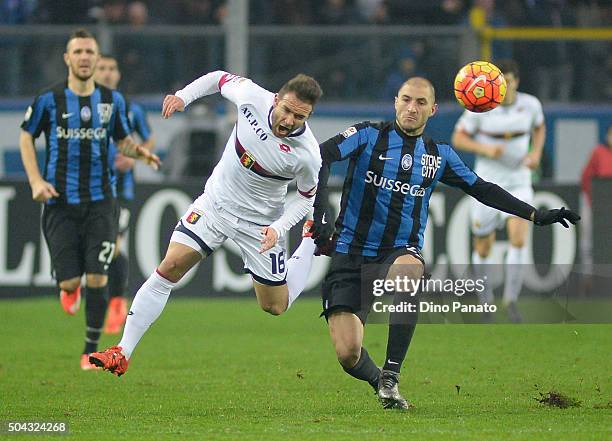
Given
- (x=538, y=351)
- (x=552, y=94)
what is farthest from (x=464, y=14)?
(x=538, y=351)

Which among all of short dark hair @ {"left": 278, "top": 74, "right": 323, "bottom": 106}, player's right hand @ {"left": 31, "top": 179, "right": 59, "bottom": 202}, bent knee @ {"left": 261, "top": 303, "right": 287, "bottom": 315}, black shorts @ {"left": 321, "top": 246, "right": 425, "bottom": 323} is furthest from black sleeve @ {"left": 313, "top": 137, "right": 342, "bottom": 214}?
player's right hand @ {"left": 31, "top": 179, "right": 59, "bottom": 202}

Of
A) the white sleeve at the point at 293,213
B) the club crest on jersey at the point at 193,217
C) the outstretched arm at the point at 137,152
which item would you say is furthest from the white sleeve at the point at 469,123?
the club crest on jersey at the point at 193,217

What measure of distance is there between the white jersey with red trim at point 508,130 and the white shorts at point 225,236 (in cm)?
479

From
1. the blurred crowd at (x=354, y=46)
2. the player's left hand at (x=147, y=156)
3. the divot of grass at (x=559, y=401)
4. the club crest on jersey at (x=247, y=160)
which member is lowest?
the divot of grass at (x=559, y=401)

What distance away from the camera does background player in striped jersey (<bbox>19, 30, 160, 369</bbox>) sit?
31.3ft

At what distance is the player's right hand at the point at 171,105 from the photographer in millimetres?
7531

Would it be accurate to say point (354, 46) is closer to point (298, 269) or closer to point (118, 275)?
point (118, 275)

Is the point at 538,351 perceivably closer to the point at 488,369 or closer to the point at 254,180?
the point at 488,369

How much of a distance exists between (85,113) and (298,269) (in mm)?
2220

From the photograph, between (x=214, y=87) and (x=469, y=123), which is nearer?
(x=214, y=87)

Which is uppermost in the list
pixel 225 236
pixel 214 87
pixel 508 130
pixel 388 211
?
pixel 214 87

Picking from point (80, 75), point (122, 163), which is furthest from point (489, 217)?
point (80, 75)

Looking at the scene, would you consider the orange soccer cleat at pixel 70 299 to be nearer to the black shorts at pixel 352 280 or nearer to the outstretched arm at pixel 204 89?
the outstretched arm at pixel 204 89

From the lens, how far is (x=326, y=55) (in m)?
16.7
